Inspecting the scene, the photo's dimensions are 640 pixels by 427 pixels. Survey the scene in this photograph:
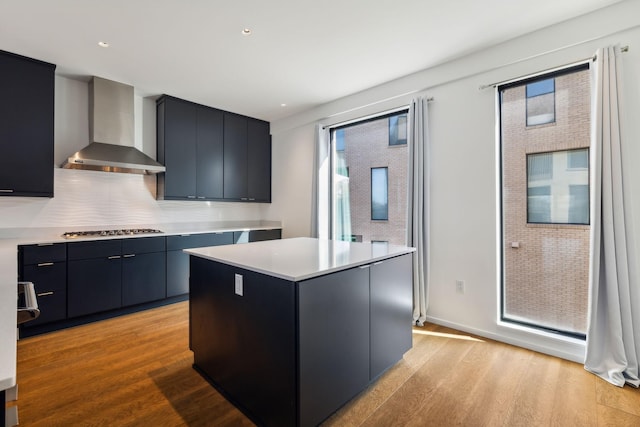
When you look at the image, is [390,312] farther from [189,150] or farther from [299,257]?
[189,150]

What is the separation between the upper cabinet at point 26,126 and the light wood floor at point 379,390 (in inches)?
59.4

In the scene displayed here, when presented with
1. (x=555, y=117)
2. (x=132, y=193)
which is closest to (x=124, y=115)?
(x=132, y=193)

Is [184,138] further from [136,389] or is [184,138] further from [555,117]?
[555,117]

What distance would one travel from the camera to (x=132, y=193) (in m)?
3.92

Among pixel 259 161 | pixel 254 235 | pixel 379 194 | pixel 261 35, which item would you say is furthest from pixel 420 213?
pixel 259 161

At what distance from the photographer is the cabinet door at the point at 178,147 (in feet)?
12.8

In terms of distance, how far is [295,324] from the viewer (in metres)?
1.46

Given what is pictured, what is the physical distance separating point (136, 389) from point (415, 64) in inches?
144

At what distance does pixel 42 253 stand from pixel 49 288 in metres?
0.34

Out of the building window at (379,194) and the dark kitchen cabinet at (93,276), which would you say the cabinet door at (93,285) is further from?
the building window at (379,194)

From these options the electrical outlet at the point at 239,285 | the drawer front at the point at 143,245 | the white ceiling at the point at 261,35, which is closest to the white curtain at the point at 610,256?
the white ceiling at the point at 261,35

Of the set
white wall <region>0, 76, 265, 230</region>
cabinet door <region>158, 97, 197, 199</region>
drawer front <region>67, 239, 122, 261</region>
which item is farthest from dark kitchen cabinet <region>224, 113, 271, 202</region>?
drawer front <region>67, 239, 122, 261</region>

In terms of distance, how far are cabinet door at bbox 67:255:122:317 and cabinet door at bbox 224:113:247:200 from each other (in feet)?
Result: 5.90

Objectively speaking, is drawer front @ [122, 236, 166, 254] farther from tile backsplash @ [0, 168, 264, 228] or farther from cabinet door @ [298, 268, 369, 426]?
cabinet door @ [298, 268, 369, 426]
